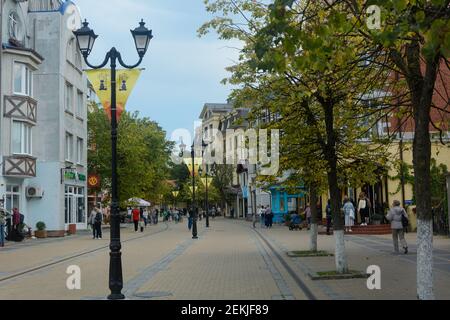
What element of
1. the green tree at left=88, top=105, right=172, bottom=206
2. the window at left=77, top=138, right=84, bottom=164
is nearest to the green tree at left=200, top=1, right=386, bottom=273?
the window at left=77, top=138, right=84, bottom=164

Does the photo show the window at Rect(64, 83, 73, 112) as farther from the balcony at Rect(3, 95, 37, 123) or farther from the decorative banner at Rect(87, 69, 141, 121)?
the decorative banner at Rect(87, 69, 141, 121)

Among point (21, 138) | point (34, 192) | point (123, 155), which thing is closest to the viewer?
point (21, 138)

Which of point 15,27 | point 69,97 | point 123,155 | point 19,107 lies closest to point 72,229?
point 69,97

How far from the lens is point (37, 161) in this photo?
3550 cm

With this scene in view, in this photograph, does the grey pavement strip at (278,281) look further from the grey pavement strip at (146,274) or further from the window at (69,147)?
the window at (69,147)

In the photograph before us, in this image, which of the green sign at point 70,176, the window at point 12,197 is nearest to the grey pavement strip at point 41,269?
the window at point 12,197

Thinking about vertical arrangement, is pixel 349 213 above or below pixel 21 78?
below

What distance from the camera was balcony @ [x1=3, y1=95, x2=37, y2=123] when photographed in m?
30.8

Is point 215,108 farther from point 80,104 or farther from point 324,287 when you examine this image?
point 324,287

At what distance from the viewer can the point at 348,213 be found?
30.6 metres

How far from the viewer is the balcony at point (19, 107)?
3078 centimetres

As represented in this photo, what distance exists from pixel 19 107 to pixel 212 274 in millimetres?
20357

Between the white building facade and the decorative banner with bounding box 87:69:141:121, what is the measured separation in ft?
66.6
